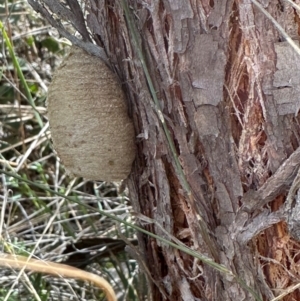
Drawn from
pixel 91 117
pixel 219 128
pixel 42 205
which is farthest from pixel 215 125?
pixel 42 205

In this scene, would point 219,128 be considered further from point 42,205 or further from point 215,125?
point 42,205

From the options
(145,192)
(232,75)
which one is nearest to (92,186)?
(145,192)

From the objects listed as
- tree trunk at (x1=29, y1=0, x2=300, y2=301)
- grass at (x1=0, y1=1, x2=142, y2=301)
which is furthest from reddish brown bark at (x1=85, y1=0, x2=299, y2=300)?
grass at (x1=0, y1=1, x2=142, y2=301)

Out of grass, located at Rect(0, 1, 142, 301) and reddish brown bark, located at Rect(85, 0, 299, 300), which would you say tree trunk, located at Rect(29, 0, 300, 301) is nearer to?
reddish brown bark, located at Rect(85, 0, 299, 300)

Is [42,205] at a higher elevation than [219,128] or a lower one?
lower

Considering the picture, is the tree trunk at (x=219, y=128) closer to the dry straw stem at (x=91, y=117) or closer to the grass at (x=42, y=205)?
the dry straw stem at (x=91, y=117)

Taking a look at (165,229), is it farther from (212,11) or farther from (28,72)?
(28,72)
